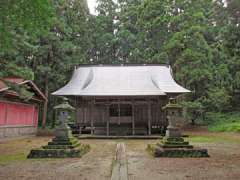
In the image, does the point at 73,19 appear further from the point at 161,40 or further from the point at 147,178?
the point at 147,178

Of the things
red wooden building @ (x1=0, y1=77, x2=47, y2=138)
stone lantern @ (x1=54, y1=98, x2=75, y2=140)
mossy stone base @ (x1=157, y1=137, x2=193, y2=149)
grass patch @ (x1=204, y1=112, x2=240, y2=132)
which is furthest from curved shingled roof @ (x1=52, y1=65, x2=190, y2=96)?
mossy stone base @ (x1=157, y1=137, x2=193, y2=149)

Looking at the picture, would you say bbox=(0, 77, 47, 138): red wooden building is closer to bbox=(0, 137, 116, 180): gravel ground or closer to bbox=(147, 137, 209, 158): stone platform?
bbox=(0, 137, 116, 180): gravel ground

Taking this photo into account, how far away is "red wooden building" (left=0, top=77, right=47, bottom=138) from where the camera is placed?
52.7 ft

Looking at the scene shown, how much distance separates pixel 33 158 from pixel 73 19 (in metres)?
21.5

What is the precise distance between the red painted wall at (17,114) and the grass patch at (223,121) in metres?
15.3

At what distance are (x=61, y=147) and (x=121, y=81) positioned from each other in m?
12.6

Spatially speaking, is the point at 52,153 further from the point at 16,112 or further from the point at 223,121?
the point at 223,121

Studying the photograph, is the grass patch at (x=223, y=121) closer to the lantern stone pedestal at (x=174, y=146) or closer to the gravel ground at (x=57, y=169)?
the lantern stone pedestal at (x=174, y=146)

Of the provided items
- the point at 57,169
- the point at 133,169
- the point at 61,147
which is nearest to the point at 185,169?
the point at 133,169

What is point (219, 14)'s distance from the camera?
31656 millimetres

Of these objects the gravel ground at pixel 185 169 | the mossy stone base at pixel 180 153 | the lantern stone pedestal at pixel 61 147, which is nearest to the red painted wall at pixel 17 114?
the lantern stone pedestal at pixel 61 147

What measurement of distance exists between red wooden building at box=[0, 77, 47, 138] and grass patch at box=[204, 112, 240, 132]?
1506 cm

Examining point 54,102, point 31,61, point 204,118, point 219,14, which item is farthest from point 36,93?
point 219,14

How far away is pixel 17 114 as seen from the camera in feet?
60.7
